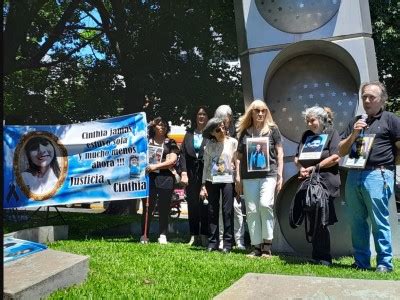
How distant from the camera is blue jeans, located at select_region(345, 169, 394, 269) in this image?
522 cm

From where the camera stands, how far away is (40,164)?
7.83 meters

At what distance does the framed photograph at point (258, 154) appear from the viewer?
6.15 m

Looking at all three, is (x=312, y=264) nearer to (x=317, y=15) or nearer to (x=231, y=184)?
(x=231, y=184)

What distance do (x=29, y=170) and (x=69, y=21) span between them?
9739 mm

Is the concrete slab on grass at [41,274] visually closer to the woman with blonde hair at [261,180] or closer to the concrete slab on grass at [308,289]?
the concrete slab on grass at [308,289]

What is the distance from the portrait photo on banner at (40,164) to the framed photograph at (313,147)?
3.73m

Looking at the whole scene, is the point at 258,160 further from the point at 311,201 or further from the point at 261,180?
the point at 311,201

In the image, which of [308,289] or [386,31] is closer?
[308,289]

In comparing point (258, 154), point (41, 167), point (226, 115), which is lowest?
point (258, 154)

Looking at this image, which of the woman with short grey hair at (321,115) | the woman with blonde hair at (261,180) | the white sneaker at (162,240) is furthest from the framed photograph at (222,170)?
the white sneaker at (162,240)

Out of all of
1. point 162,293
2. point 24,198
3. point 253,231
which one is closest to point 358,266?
point 253,231

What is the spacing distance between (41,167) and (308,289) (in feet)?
17.5

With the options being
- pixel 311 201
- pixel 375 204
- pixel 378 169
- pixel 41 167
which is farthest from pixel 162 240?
pixel 378 169

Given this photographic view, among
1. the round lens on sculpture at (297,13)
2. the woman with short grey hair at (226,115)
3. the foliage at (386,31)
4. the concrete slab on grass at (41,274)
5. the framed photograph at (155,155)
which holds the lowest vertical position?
the concrete slab on grass at (41,274)
